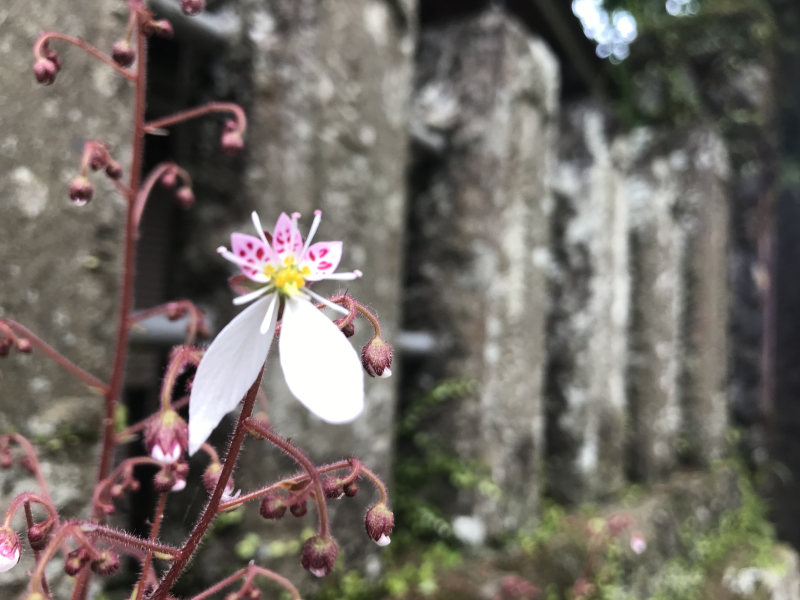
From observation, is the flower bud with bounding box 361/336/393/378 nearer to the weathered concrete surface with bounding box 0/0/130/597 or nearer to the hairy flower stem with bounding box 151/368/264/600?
the hairy flower stem with bounding box 151/368/264/600

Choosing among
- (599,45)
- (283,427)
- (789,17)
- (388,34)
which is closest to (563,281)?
(599,45)

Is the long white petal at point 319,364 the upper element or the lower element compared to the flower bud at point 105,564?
upper

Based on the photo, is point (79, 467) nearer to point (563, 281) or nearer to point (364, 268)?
point (364, 268)

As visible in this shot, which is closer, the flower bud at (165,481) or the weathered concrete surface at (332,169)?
the flower bud at (165,481)

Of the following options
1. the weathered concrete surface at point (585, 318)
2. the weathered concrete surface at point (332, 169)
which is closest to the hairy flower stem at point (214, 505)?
the weathered concrete surface at point (332, 169)

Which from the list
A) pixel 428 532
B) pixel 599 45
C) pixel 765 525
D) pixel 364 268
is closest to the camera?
pixel 364 268

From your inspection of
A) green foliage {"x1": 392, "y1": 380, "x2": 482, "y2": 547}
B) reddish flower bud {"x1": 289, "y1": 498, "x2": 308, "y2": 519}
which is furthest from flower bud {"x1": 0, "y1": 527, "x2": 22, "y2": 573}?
green foliage {"x1": 392, "y1": 380, "x2": 482, "y2": 547}

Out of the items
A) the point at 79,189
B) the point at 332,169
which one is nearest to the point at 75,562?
the point at 79,189

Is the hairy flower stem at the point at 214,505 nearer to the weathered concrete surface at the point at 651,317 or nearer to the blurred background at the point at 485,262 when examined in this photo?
the blurred background at the point at 485,262
